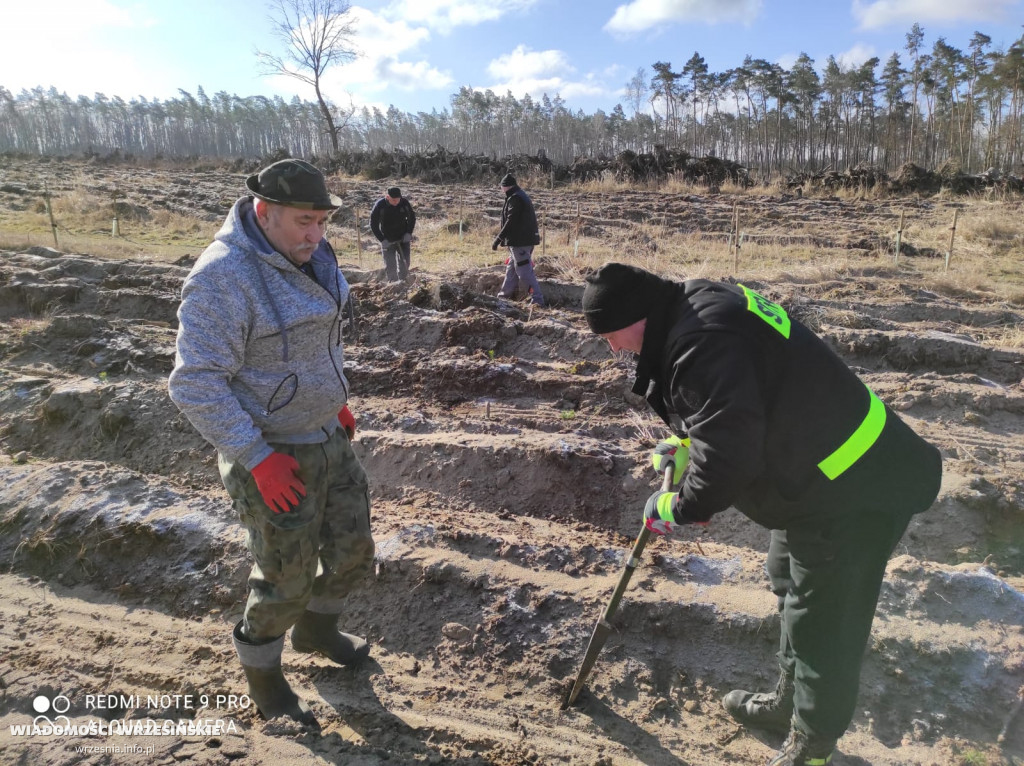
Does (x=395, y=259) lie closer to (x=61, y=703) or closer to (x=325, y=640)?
(x=325, y=640)

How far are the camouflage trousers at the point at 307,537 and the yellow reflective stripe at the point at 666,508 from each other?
4.00ft

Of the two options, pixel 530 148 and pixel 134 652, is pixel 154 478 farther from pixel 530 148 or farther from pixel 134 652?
pixel 530 148

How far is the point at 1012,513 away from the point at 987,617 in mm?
1301

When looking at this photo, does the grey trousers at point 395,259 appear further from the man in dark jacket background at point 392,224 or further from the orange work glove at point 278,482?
the orange work glove at point 278,482

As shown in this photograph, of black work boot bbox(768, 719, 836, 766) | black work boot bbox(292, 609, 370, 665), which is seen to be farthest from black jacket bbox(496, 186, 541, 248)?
black work boot bbox(768, 719, 836, 766)

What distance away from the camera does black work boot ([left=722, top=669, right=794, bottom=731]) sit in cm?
241

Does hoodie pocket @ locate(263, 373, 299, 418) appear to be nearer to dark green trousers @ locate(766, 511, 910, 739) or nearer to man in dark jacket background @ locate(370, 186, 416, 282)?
dark green trousers @ locate(766, 511, 910, 739)

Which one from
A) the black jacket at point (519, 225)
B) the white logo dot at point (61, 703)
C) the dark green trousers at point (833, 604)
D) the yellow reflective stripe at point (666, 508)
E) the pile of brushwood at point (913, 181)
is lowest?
the white logo dot at point (61, 703)

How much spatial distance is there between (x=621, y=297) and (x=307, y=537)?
1471 millimetres

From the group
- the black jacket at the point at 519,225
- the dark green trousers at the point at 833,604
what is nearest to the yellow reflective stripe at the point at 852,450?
the dark green trousers at the point at 833,604

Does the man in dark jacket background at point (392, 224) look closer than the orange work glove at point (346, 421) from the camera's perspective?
No

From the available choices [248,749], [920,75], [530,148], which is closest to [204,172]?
[530,148]

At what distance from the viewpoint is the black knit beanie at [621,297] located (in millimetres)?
1980

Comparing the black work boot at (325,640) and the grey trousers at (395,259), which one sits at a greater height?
the grey trousers at (395,259)
